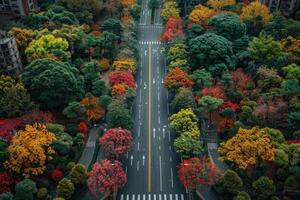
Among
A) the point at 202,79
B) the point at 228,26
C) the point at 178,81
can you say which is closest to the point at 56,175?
the point at 178,81

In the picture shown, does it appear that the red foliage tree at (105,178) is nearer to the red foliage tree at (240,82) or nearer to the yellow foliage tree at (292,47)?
the red foliage tree at (240,82)

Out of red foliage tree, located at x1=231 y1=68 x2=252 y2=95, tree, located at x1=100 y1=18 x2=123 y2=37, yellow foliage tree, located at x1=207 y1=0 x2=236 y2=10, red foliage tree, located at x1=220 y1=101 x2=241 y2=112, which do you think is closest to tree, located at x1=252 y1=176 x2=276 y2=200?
red foliage tree, located at x1=220 y1=101 x2=241 y2=112

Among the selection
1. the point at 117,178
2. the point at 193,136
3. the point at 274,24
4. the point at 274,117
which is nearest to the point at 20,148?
the point at 117,178

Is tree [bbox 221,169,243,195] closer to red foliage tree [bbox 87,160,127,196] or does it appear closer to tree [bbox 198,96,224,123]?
tree [bbox 198,96,224,123]

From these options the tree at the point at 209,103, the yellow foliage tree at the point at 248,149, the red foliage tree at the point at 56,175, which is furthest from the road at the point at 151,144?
the yellow foliage tree at the point at 248,149

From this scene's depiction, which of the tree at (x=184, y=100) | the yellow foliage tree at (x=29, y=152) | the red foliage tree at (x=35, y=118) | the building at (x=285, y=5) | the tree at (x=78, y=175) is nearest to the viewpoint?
the yellow foliage tree at (x=29, y=152)

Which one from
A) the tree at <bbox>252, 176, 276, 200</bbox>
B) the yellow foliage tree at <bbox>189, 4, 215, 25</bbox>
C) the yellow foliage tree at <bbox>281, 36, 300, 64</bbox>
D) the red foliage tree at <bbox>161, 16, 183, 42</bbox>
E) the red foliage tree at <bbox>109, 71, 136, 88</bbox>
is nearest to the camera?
the tree at <bbox>252, 176, 276, 200</bbox>
